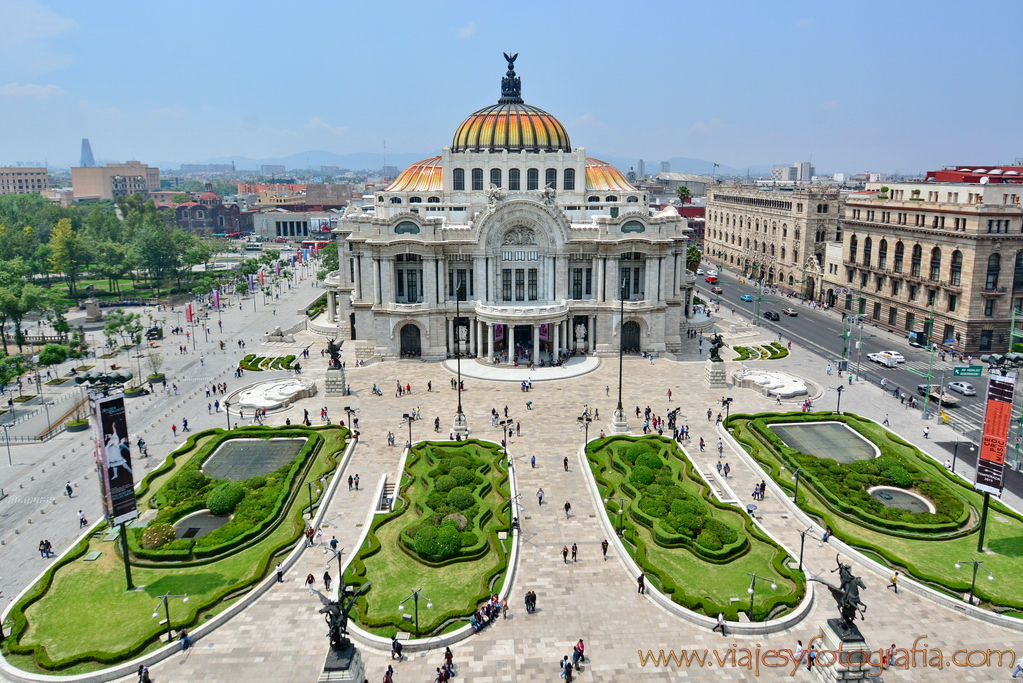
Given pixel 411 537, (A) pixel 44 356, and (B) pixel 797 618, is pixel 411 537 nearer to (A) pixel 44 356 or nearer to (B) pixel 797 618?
(B) pixel 797 618

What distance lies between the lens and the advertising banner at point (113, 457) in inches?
A: 1435

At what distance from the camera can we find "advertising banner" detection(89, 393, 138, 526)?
120 ft

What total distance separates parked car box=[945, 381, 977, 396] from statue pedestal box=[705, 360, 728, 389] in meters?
23.4

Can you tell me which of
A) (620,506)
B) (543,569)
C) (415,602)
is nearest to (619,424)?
(620,506)

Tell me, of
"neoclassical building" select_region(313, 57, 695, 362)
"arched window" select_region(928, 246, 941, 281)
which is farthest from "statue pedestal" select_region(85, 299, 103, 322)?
"arched window" select_region(928, 246, 941, 281)

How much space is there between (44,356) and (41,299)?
2114cm

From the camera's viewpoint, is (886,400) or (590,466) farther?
(886,400)

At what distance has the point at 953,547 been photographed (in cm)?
4109

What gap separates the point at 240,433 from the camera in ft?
192

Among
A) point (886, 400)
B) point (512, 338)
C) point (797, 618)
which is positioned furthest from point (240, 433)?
point (886, 400)

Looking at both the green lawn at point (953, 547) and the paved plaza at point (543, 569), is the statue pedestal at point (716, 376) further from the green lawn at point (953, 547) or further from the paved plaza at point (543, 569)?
the green lawn at point (953, 547)

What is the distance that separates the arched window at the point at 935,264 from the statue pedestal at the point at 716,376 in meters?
39.9

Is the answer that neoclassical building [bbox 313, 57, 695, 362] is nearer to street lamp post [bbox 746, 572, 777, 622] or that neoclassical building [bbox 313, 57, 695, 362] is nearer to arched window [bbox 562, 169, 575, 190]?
arched window [bbox 562, 169, 575, 190]

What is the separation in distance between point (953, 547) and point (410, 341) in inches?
2352
